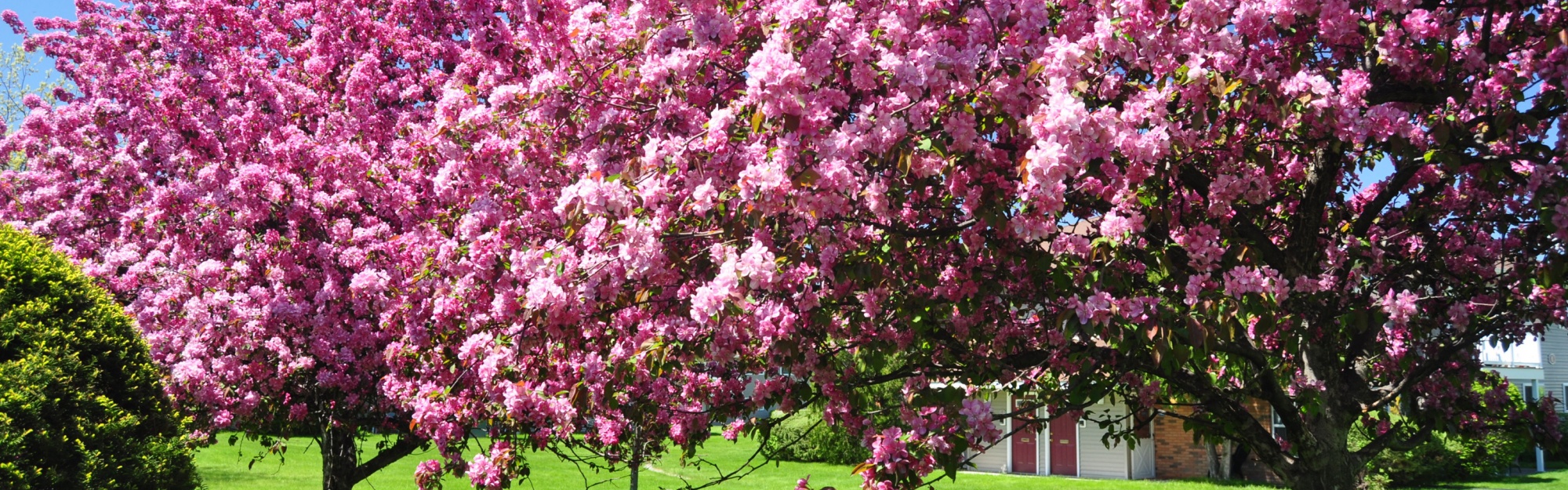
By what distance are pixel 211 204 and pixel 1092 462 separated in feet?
76.5

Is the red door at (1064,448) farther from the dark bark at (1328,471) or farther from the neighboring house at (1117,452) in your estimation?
the dark bark at (1328,471)

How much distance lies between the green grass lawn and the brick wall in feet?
3.20

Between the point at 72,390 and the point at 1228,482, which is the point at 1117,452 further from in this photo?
the point at 72,390

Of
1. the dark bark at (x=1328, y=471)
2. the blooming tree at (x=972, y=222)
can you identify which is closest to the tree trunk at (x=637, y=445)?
the blooming tree at (x=972, y=222)

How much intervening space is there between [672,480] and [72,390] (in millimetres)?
18012

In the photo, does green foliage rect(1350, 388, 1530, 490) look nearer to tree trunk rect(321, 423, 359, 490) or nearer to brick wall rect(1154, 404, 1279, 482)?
brick wall rect(1154, 404, 1279, 482)

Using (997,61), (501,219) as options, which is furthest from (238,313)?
(997,61)

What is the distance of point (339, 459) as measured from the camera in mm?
10188

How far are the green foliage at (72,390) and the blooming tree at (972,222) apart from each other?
1.62m

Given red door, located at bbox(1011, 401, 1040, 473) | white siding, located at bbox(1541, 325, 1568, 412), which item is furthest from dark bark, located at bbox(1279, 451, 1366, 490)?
white siding, located at bbox(1541, 325, 1568, 412)

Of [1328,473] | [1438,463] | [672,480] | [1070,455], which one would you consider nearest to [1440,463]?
[1438,463]

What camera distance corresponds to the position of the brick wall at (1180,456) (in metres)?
25.5

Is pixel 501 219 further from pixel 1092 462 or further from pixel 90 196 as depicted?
pixel 1092 462

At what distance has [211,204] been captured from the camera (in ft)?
29.9
